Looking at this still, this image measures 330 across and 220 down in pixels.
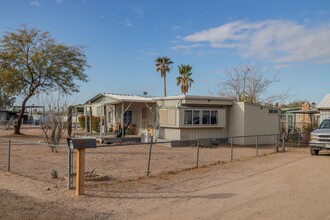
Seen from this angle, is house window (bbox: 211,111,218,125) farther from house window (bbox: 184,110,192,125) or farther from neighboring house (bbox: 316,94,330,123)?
neighboring house (bbox: 316,94,330,123)

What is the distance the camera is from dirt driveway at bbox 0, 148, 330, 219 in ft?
20.1

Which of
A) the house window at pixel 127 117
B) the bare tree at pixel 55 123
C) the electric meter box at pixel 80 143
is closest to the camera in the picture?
the electric meter box at pixel 80 143

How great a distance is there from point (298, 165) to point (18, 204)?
31.4ft

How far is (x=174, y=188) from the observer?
8336 millimetres

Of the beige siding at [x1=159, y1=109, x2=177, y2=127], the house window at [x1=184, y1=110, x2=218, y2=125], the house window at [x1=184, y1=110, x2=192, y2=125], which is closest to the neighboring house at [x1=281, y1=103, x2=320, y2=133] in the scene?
the house window at [x1=184, y1=110, x2=218, y2=125]

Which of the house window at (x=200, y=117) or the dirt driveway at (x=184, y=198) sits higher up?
the house window at (x=200, y=117)

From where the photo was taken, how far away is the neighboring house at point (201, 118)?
2052cm

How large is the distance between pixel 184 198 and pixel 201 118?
13893 mm

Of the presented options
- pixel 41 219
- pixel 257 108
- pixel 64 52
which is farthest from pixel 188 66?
pixel 41 219

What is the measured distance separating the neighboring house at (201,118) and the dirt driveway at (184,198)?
10.2 meters

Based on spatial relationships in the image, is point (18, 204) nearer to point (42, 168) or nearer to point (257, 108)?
point (42, 168)

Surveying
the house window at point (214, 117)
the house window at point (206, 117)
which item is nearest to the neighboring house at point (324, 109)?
the house window at point (214, 117)

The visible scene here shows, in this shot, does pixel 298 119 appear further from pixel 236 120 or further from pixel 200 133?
pixel 200 133

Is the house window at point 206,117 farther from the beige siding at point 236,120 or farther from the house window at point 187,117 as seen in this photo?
the beige siding at point 236,120
